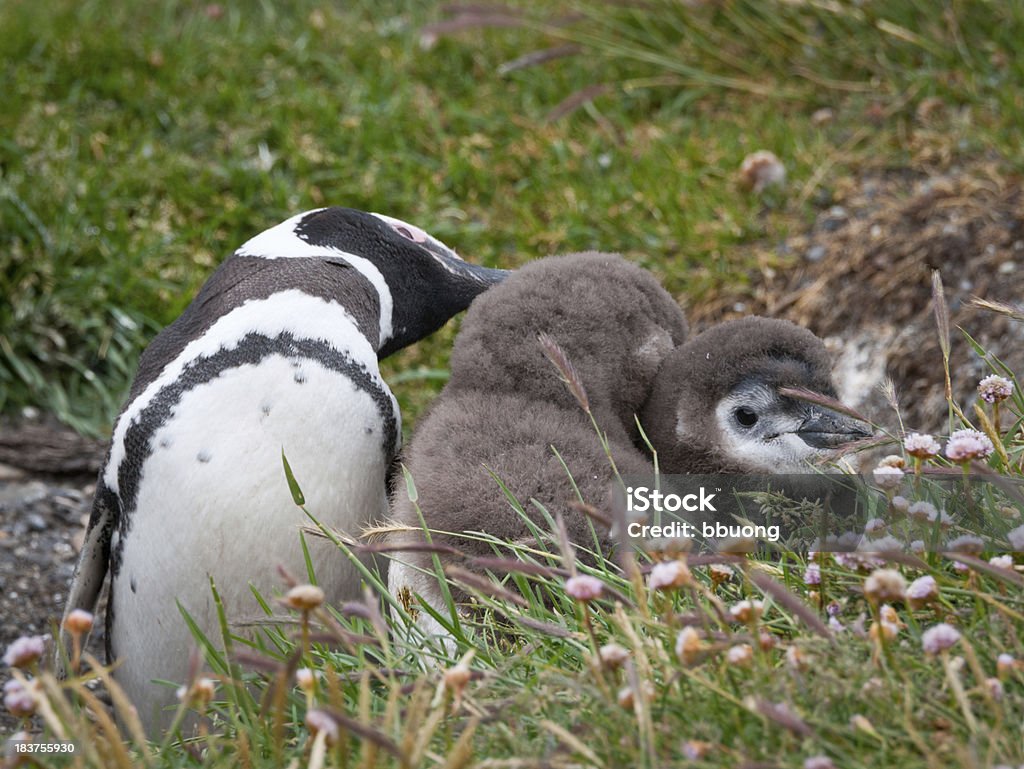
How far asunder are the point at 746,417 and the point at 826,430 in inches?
6.5

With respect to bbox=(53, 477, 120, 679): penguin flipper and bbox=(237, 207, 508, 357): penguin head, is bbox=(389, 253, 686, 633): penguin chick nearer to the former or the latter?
bbox=(237, 207, 508, 357): penguin head

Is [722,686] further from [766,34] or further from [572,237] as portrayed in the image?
[766,34]

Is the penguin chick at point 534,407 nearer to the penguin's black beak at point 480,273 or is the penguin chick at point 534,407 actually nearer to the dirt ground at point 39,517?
the penguin's black beak at point 480,273

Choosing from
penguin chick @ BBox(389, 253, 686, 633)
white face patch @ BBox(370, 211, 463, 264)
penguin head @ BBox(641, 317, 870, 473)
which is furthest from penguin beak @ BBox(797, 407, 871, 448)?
white face patch @ BBox(370, 211, 463, 264)

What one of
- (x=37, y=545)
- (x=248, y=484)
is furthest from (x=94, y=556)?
(x=37, y=545)

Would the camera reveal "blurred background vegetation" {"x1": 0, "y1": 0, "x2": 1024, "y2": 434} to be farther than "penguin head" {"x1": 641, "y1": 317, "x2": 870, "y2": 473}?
Yes

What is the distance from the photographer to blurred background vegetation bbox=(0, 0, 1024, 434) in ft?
15.9

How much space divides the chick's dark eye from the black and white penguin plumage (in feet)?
2.44

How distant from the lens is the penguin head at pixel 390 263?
10.3ft

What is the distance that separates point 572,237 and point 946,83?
1.64 meters

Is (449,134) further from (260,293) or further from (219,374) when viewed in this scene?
(219,374)

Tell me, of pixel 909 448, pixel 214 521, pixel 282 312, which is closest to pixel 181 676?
pixel 214 521

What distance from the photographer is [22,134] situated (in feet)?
17.5

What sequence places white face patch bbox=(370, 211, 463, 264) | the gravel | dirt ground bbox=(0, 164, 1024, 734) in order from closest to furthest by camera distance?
white face patch bbox=(370, 211, 463, 264) → the gravel → dirt ground bbox=(0, 164, 1024, 734)
